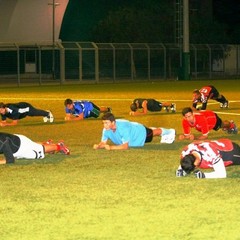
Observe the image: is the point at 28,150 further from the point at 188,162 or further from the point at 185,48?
the point at 185,48

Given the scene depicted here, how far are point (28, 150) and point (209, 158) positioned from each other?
10.8 feet

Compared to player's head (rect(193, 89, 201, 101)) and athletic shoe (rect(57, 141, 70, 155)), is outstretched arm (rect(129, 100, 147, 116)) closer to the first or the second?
player's head (rect(193, 89, 201, 101))

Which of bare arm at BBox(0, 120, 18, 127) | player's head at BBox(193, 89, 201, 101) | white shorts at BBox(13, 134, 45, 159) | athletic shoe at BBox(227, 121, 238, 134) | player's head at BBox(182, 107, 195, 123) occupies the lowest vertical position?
bare arm at BBox(0, 120, 18, 127)

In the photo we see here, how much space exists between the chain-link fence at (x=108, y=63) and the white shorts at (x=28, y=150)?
38427 millimetres

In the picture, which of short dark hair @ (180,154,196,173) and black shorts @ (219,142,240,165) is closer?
short dark hair @ (180,154,196,173)

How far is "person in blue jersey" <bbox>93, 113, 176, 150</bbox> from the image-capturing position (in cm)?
1376

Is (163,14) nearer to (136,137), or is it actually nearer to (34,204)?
(136,137)

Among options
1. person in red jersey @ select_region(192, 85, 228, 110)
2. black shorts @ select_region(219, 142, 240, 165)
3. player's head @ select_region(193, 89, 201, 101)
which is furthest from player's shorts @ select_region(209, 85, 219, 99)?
black shorts @ select_region(219, 142, 240, 165)

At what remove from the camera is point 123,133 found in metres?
14.3

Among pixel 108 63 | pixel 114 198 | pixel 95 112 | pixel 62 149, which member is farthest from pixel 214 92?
pixel 108 63

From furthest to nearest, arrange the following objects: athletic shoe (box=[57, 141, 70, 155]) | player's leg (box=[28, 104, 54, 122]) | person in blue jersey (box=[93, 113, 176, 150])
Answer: player's leg (box=[28, 104, 54, 122]), athletic shoe (box=[57, 141, 70, 155]), person in blue jersey (box=[93, 113, 176, 150])

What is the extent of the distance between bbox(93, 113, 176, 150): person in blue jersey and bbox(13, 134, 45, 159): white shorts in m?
1.14

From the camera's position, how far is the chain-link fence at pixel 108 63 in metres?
53.9

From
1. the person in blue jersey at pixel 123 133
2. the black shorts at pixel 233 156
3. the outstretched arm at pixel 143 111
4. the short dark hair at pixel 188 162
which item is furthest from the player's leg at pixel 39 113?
the short dark hair at pixel 188 162
